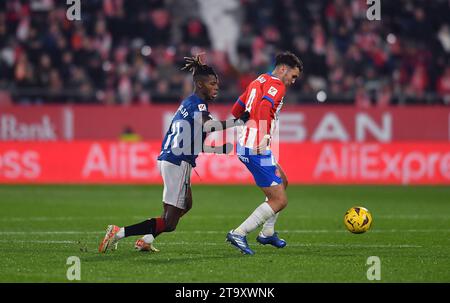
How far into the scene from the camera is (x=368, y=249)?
1183 centimetres

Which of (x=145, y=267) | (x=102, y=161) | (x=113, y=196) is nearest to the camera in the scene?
(x=145, y=267)

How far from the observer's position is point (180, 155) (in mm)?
11273

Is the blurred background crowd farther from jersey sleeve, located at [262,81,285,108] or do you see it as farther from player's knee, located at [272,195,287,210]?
player's knee, located at [272,195,287,210]

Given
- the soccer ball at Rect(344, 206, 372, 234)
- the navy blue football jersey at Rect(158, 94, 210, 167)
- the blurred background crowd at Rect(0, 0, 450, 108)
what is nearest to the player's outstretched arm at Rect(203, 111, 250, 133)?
the navy blue football jersey at Rect(158, 94, 210, 167)

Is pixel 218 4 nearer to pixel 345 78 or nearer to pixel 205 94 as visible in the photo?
pixel 345 78

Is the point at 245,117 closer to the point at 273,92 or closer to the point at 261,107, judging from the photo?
the point at 261,107

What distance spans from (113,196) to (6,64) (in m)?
6.18

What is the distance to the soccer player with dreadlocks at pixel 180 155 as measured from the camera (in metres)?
11.1

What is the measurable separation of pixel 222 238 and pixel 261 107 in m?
2.63

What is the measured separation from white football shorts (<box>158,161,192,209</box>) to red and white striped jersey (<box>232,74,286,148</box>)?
79 cm

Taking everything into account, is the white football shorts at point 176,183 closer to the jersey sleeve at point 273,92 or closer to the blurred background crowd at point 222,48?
the jersey sleeve at point 273,92

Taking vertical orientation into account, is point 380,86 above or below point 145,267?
above

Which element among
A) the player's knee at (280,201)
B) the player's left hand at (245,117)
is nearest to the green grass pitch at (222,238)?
the player's knee at (280,201)

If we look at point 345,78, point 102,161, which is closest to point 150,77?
point 102,161
